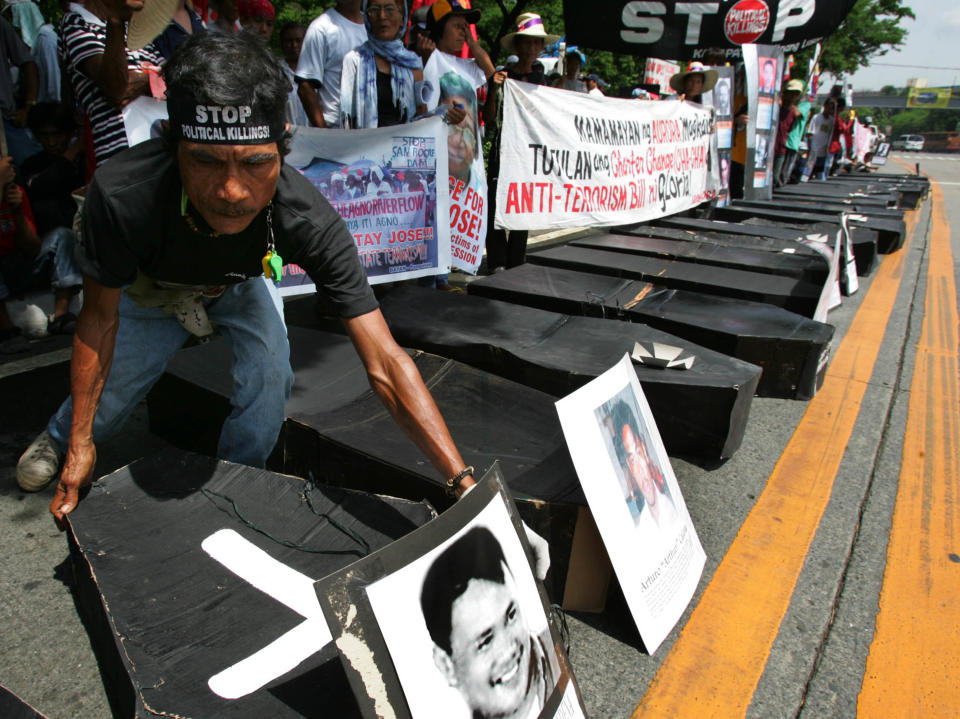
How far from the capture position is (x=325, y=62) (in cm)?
411

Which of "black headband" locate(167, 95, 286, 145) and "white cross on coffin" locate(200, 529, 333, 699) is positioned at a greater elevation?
"black headband" locate(167, 95, 286, 145)

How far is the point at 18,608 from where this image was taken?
1.88 m

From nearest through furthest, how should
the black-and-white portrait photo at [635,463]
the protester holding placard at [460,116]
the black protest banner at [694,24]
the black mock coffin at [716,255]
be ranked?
1. the black-and-white portrait photo at [635,463]
2. the protester holding placard at [460,116]
3. the black mock coffin at [716,255]
4. the black protest banner at [694,24]

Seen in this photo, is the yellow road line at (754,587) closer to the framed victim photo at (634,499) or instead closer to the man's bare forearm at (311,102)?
the framed victim photo at (634,499)

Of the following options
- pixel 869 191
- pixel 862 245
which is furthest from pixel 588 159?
pixel 869 191

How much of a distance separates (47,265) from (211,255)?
112 inches

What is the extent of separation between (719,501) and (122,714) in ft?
6.70

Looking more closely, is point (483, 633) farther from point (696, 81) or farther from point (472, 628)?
point (696, 81)

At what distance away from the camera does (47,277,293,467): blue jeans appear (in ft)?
6.99

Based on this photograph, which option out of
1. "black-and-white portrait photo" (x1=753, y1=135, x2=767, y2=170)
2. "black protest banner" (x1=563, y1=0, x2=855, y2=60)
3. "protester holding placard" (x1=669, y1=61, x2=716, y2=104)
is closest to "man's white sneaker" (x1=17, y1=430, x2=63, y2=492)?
"protester holding placard" (x1=669, y1=61, x2=716, y2=104)

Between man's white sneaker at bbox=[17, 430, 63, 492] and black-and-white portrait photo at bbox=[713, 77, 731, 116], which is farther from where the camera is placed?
black-and-white portrait photo at bbox=[713, 77, 731, 116]

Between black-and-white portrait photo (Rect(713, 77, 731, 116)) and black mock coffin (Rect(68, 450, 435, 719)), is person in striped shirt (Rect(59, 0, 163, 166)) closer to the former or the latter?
black mock coffin (Rect(68, 450, 435, 719))

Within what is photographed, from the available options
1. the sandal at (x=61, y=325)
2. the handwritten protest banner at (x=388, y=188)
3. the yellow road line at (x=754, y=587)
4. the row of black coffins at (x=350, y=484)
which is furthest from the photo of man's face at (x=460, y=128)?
the yellow road line at (x=754, y=587)

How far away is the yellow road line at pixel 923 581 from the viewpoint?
68.9 inches
